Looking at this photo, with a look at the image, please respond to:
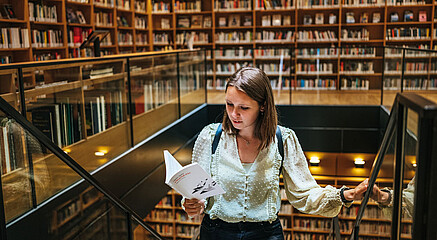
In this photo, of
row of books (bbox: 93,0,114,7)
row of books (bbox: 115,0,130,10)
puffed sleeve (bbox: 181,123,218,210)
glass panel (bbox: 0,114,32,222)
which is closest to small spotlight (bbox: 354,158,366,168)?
row of books (bbox: 93,0,114,7)

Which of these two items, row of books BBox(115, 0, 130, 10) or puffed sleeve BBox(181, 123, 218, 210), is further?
row of books BBox(115, 0, 130, 10)

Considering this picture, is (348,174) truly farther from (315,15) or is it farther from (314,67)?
(315,15)

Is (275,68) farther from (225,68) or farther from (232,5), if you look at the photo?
(232,5)

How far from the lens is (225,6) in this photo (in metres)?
9.34

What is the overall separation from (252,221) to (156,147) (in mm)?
3529

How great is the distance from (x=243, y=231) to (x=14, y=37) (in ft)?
17.9

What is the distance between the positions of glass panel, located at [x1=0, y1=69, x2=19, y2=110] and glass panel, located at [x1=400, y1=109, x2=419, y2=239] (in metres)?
2.31

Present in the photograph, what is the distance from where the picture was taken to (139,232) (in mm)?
3109

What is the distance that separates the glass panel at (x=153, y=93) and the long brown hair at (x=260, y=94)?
293 centimetres

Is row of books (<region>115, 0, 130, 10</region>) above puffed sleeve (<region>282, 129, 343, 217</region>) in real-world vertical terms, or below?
above

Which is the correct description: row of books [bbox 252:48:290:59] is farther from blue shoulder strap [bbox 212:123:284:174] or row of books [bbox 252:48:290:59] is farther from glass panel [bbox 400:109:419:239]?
glass panel [bbox 400:109:419:239]

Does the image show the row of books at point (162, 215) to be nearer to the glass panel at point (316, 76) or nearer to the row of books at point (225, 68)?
the row of books at point (225, 68)

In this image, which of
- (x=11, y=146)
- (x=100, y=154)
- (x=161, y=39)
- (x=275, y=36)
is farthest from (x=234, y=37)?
(x=11, y=146)

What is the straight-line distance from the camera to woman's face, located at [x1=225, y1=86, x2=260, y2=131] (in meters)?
1.49
